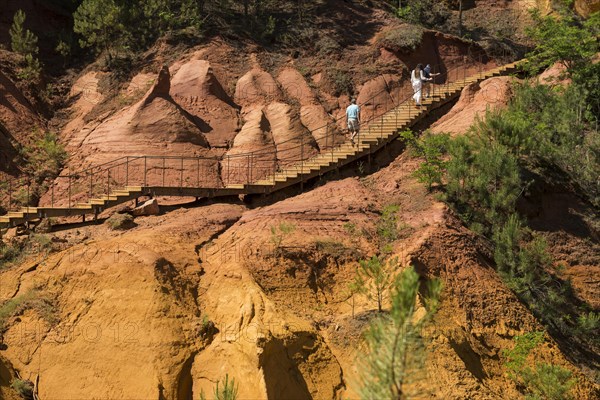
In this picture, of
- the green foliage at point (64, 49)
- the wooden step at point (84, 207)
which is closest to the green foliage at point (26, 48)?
the green foliage at point (64, 49)

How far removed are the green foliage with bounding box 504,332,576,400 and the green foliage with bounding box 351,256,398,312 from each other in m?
3.12

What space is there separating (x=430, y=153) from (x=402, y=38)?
9524mm

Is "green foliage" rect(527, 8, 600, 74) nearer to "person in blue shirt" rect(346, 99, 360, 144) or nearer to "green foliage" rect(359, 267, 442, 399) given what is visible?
"person in blue shirt" rect(346, 99, 360, 144)

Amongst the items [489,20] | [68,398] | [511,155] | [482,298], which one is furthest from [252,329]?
[489,20]

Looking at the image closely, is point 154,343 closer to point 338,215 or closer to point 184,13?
point 338,215

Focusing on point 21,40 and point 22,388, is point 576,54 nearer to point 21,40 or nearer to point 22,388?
point 21,40

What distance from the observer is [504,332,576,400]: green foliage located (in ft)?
57.2

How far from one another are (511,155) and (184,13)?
14.3 meters

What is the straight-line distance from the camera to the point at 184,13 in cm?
3109

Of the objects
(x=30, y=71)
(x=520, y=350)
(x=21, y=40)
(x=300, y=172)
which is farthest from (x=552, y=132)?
(x=21, y=40)

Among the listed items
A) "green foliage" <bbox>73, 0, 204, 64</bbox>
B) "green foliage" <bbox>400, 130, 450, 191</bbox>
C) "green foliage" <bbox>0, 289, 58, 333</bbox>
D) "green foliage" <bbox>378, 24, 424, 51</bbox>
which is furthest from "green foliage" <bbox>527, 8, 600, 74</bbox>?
"green foliage" <bbox>0, 289, 58, 333</bbox>

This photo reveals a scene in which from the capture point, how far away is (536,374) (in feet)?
58.9

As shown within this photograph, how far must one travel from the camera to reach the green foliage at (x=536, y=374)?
17.4 m

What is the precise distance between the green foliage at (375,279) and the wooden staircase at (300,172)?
518cm
